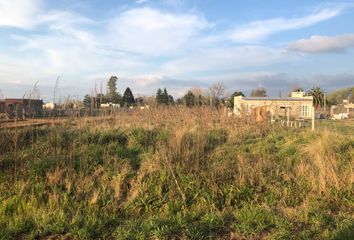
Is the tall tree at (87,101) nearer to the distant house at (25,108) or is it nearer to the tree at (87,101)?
the tree at (87,101)

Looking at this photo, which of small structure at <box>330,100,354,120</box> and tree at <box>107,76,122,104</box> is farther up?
tree at <box>107,76,122,104</box>

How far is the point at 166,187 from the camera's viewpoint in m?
7.36

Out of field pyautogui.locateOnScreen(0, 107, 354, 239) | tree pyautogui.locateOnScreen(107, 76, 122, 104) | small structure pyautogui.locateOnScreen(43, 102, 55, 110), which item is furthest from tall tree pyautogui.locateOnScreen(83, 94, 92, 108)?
tree pyautogui.locateOnScreen(107, 76, 122, 104)

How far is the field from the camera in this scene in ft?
18.1

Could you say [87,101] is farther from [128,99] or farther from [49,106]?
[128,99]

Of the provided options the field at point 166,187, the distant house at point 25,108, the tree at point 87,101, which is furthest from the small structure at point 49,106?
the tree at point 87,101

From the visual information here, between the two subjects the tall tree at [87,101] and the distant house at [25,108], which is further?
the tall tree at [87,101]

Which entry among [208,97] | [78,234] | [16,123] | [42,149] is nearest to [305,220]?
[78,234]

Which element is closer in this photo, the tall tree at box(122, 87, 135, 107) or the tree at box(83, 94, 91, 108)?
the tree at box(83, 94, 91, 108)

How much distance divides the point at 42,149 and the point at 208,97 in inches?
414

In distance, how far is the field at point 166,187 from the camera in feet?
18.1

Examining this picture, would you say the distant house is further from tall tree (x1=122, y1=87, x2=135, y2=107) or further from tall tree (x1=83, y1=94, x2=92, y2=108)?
tall tree (x1=122, y1=87, x2=135, y2=107)

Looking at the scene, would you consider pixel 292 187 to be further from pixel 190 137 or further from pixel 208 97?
pixel 208 97

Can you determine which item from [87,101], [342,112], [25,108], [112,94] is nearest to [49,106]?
[25,108]
